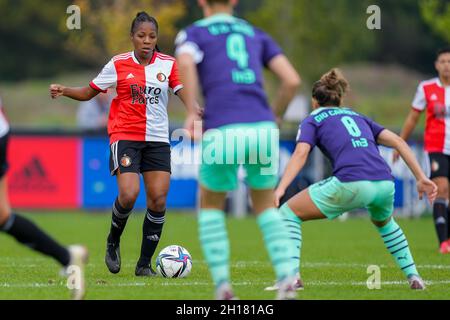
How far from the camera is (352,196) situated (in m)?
7.55

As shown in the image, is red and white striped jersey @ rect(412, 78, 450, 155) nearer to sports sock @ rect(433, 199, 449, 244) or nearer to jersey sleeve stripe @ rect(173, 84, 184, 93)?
sports sock @ rect(433, 199, 449, 244)

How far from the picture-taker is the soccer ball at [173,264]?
29.5 feet

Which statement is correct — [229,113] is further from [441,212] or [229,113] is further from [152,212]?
[441,212]

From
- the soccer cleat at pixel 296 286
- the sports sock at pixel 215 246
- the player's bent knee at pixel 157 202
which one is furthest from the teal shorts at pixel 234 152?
the player's bent knee at pixel 157 202

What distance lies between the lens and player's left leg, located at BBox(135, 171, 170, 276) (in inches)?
357

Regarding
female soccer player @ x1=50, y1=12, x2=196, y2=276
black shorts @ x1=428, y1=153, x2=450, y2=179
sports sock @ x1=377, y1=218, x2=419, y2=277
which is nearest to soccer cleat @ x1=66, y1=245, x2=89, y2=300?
female soccer player @ x1=50, y1=12, x2=196, y2=276

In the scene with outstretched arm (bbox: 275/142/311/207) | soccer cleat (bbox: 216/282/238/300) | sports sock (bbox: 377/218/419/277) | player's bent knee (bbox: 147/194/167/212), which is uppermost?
outstretched arm (bbox: 275/142/311/207)

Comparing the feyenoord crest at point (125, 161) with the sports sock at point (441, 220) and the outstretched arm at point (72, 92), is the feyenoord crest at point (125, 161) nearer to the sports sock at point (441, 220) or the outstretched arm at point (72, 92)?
the outstretched arm at point (72, 92)

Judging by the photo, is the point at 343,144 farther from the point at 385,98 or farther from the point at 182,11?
the point at 385,98

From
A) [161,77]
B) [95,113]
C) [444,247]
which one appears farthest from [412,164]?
[95,113]

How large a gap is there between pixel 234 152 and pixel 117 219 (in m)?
2.89

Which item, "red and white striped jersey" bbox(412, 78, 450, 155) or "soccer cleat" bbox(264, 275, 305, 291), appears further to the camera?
"red and white striped jersey" bbox(412, 78, 450, 155)

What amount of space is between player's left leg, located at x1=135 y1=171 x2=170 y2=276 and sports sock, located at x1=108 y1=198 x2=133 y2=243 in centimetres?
21
